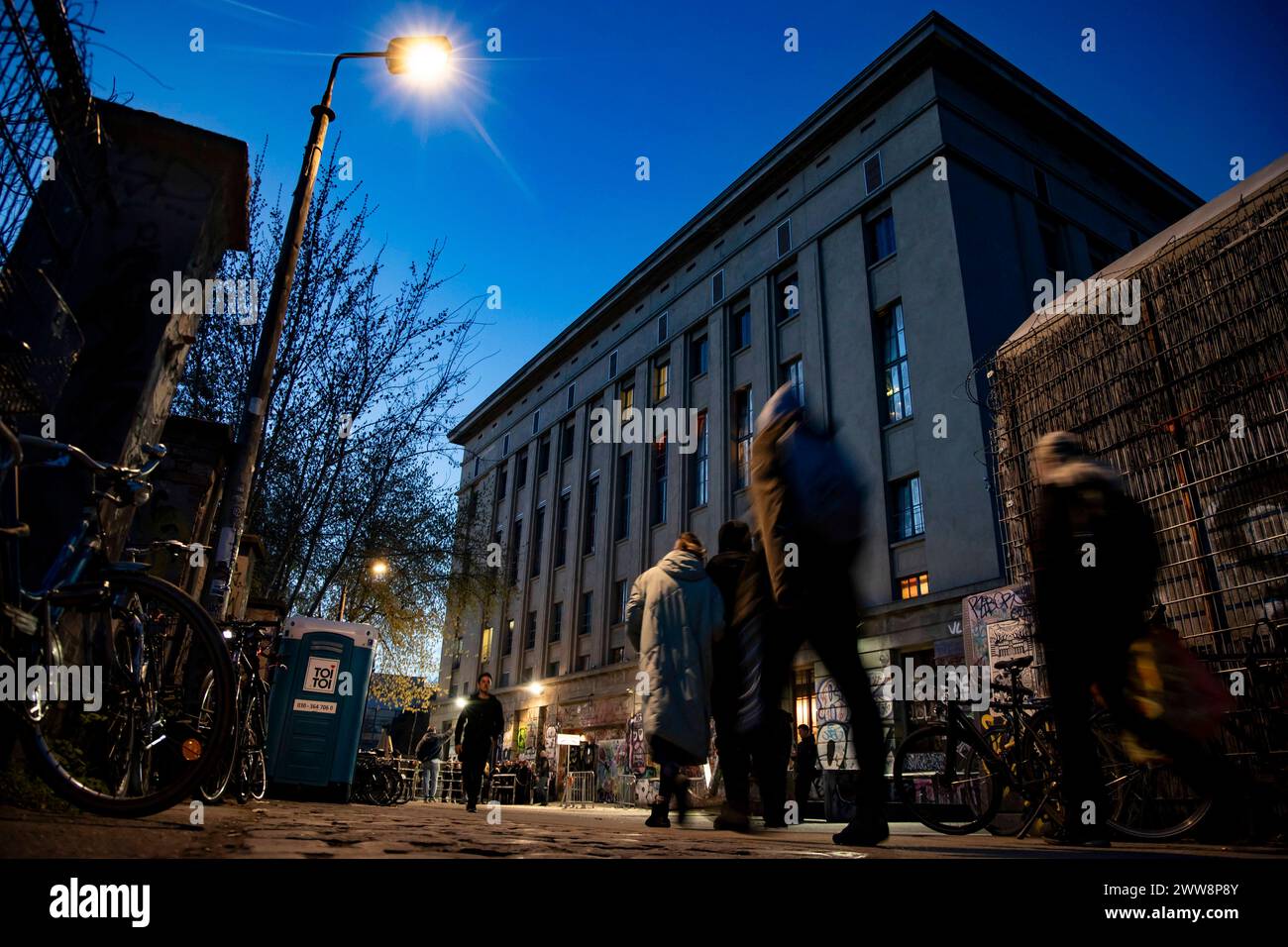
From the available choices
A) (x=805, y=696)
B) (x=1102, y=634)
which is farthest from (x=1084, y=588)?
(x=805, y=696)

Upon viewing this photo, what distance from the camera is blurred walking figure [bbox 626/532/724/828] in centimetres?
430

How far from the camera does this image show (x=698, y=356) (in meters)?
30.7

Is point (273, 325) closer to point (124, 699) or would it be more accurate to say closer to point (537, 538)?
point (124, 699)

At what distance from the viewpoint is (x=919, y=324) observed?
19953 mm

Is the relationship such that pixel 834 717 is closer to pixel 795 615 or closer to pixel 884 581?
pixel 884 581

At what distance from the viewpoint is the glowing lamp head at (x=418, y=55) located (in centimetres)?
857

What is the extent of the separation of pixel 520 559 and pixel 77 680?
122 ft

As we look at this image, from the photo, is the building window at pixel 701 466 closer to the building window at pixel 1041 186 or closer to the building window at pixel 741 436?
the building window at pixel 741 436

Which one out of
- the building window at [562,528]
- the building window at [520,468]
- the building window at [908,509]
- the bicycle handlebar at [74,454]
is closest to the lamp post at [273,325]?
the bicycle handlebar at [74,454]

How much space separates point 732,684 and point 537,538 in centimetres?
3565
